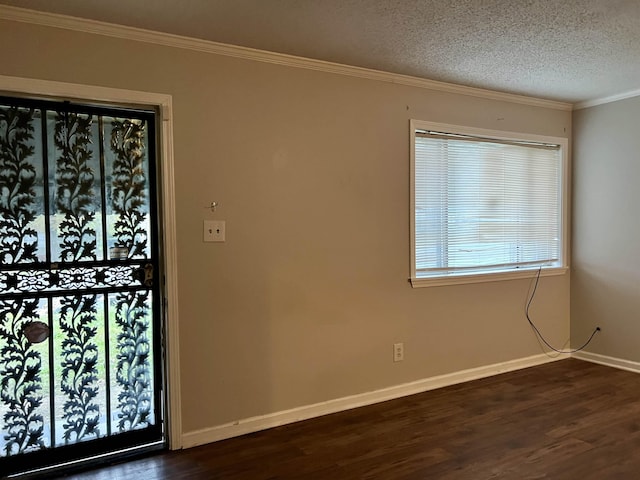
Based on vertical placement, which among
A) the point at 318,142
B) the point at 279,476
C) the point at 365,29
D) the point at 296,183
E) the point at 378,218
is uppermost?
the point at 365,29

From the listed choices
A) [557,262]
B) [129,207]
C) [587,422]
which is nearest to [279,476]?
[129,207]

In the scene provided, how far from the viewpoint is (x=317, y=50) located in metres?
2.96

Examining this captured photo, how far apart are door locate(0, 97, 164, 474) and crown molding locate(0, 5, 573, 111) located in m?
0.39

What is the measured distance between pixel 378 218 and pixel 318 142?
26.9 inches

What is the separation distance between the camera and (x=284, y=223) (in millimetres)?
3082

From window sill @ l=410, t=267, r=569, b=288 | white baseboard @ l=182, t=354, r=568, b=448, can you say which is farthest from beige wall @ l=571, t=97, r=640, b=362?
white baseboard @ l=182, t=354, r=568, b=448

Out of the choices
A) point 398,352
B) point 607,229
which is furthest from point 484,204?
point 398,352

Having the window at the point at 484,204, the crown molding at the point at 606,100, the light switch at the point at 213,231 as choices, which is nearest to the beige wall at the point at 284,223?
Result: the light switch at the point at 213,231

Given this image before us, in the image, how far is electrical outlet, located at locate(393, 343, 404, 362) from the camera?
11.6ft

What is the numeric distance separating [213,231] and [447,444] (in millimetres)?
1803

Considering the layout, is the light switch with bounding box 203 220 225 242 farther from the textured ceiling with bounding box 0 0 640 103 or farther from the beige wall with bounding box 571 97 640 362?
the beige wall with bounding box 571 97 640 362

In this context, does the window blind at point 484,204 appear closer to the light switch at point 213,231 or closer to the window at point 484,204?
the window at point 484,204

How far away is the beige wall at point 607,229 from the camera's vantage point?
160 inches

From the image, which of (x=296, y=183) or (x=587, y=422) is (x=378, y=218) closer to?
(x=296, y=183)
